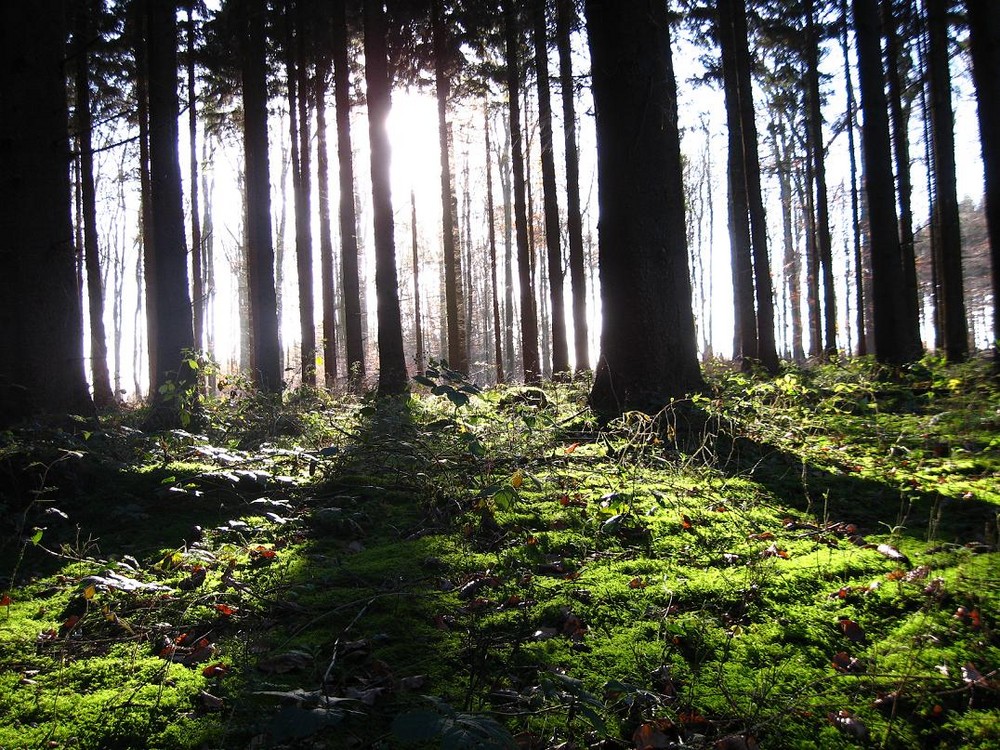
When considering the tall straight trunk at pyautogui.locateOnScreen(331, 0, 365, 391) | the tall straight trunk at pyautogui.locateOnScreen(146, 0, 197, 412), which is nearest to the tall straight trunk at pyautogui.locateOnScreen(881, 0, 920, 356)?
the tall straight trunk at pyautogui.locateOnScreen(331, 0, 365, 391)

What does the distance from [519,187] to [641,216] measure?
832cm

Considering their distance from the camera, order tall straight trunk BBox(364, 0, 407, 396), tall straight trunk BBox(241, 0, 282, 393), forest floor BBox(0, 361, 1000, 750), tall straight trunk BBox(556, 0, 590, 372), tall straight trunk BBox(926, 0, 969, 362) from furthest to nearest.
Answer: tall straight trunk BBox(556, 0, 590, 372) → tall straight trunk BBox(241, 0, 282, 393) → tall straight trunk BBox(926, 0, 969, 362) → tall straight trunk BBox(364, 0, 407, 396) → forest floor BBox(0, 361, 1000, 750)

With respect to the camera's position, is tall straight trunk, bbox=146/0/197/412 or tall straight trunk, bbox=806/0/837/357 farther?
tall straight trunk, bbox=806/0/837/357

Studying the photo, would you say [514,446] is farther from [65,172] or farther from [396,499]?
[65,172]

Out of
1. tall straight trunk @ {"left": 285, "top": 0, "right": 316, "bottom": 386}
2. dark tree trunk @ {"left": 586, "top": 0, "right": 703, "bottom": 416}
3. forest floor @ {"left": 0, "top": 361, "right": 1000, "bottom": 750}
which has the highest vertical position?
tall straight trunk @ {"left": 285, "top": 0, "right": 316, "bottom": 386}

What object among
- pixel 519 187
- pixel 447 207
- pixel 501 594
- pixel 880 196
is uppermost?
pixel 447 207

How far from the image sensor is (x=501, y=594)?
2.70 m

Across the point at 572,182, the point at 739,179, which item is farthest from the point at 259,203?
the point at 739,179

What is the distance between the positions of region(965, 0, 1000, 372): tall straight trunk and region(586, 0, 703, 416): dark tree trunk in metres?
4.90

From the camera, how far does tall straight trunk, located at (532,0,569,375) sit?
1249 centimetres

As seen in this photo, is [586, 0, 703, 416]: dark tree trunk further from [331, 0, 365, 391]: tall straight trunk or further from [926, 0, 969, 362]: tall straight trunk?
[926, 0, 969, 362]: tall straight trunk

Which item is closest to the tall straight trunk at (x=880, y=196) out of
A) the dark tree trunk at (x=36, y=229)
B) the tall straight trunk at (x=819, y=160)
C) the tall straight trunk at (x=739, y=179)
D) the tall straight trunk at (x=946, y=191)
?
the tall straight trunk at (x=946, y=191)

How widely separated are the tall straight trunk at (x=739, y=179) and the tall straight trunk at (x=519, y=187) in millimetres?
4417

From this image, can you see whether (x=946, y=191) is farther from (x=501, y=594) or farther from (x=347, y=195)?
(x=501, y=594)
